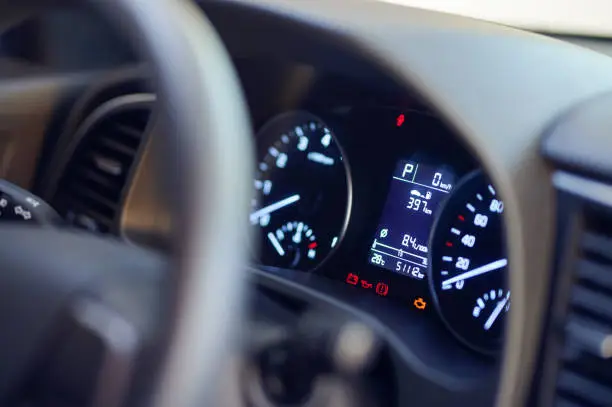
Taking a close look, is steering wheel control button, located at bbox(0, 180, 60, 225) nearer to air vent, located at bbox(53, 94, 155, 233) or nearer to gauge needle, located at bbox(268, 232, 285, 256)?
air vent, located at bbox(53, 94, 155, 233)

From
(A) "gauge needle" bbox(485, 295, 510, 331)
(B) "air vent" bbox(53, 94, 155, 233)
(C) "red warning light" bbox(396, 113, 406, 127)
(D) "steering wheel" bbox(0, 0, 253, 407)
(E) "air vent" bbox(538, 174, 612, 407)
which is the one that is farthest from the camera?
(B) "air vent" bbox(53, 94, 155, 233)

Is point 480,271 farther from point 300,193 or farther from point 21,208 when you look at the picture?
point 21,208

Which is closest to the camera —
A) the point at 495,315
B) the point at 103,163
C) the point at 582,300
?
the point at 582,300

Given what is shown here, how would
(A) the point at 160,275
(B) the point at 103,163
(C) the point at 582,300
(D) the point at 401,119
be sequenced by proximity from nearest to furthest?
A: (A) the point at 160,275 → (C) the point at 582,300 → (D) the point at 401,119 → (B) the point at 103,163

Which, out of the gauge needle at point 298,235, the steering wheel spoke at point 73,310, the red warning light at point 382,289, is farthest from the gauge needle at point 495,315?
the steering wheel spoke at point 73,310

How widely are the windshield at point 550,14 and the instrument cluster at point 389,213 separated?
164mm

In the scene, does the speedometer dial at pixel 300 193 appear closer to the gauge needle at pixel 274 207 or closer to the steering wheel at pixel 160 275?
the gauge needle at pixel 274 207

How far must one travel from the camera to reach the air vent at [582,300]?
0.76 metres

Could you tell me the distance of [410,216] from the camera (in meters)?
1.05

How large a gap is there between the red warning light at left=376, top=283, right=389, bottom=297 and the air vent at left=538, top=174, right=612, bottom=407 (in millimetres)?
278

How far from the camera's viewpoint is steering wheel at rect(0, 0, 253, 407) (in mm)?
546

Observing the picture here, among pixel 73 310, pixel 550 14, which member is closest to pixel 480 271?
pixel 550 14

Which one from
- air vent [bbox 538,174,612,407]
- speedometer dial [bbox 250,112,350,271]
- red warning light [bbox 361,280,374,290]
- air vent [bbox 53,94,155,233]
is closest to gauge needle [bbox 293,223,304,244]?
speedometer dial [bbox 250,112,350,271]

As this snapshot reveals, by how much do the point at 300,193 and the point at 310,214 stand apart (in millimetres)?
29
